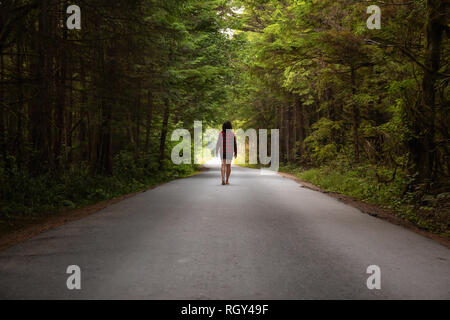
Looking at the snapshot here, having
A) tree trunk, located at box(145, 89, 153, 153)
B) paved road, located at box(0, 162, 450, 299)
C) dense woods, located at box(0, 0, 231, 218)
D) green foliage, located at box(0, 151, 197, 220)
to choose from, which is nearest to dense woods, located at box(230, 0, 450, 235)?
paved road, located at box(0, 162, 450, 299)

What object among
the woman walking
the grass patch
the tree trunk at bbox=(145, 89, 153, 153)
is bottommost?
the grass patch

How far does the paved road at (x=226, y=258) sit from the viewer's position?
3.50 meters

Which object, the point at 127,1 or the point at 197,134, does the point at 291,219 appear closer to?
the point at 127,1

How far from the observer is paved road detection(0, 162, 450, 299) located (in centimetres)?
350

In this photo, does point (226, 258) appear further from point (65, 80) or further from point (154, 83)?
point (154, 83)

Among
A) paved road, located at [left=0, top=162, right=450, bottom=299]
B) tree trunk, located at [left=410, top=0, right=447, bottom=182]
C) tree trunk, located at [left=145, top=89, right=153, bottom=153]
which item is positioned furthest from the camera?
tree trunk, located at [left=145, top=89, right=153, bottom=153]

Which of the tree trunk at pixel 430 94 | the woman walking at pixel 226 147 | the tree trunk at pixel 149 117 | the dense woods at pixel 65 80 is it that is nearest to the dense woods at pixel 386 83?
the tree trunk at pixel 430 94

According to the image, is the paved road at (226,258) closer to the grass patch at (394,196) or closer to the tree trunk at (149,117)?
the grass patch at (394,196)

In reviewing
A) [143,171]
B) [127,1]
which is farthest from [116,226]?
[143,171]

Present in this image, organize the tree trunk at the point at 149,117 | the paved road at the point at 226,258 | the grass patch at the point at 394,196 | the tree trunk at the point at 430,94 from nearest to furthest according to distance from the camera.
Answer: the paved road at the point at 226,258, the grass patch at the point at 394,196, the tree trunk at the point at 430,94, the tree trunk at the point at 149,117

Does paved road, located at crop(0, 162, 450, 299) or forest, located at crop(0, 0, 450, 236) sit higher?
forest, located at crop(0, 0, 450, 236)

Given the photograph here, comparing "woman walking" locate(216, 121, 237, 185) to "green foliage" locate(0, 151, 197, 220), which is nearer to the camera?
"green foliage" locate(0, 151, 197, 220)

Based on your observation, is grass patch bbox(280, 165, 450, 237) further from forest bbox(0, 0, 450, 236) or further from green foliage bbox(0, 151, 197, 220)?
green foliage bbox(0, 151, 197, 220)

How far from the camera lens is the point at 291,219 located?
7.21 m
